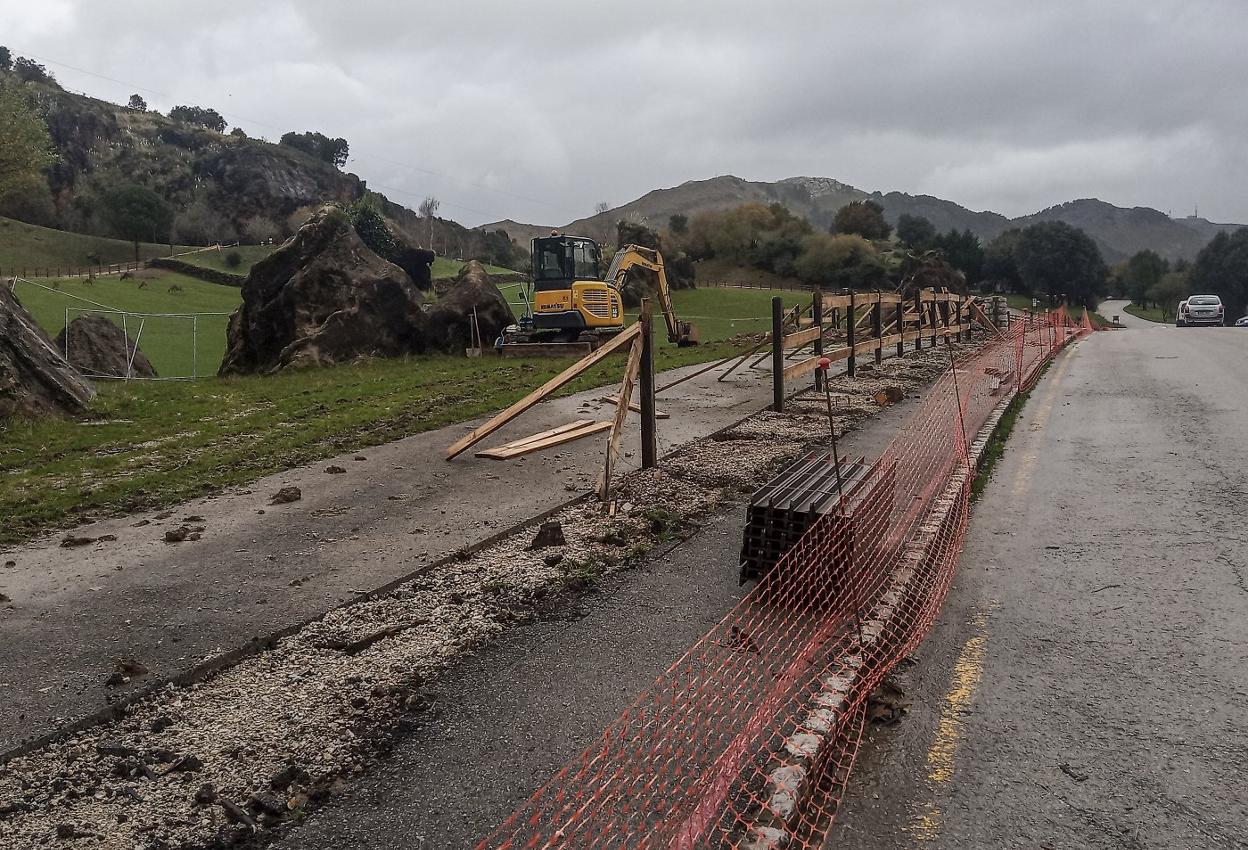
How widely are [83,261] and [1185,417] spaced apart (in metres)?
73.6

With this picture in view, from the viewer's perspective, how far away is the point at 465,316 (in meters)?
24.0

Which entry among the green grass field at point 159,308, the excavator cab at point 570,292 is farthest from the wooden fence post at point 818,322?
the green grass field at point 159,308

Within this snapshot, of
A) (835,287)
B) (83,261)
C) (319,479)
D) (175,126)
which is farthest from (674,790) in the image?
(175,126)

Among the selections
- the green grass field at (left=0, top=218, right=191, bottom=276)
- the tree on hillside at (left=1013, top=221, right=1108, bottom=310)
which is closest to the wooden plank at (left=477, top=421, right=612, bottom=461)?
the green grass field at (left=0, top=218, right=191, bottom=276)

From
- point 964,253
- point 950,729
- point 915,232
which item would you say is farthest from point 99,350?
point 915,232

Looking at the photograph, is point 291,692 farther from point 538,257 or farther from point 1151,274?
point 1151,274

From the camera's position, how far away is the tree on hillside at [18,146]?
49.0m

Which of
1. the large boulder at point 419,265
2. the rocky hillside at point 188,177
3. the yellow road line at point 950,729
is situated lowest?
the yellow road line at point 950,729

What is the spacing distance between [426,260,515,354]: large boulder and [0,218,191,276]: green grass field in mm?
48375

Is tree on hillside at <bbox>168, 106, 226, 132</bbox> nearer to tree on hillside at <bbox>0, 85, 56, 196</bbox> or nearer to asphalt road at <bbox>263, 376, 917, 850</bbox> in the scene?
tree on hillside at <bbox>0, 85, 56, 196</bbox>

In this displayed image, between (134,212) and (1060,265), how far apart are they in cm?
8196

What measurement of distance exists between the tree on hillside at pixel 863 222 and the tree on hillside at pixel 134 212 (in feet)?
213

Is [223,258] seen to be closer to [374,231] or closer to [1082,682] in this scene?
[374,231]

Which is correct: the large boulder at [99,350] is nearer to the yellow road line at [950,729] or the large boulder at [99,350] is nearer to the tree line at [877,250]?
the yellow road line at [950,729]
